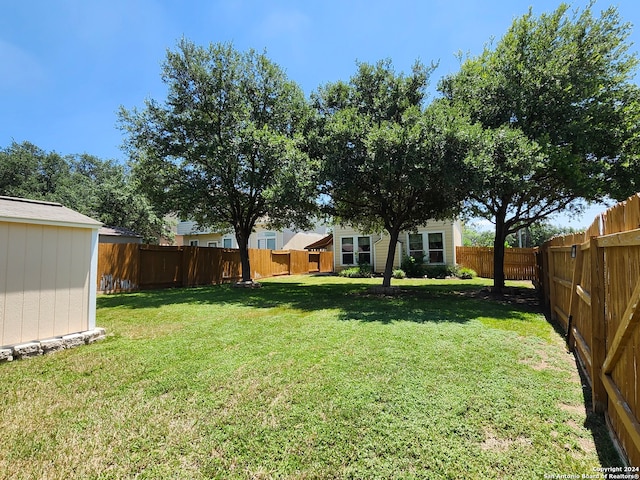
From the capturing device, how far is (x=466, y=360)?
4.09 metres

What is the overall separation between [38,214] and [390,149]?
7.44 metres

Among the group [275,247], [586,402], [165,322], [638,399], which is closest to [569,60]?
[586,402]

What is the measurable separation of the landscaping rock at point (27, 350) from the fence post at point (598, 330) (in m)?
6.73

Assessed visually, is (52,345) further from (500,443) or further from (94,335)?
(500,443)

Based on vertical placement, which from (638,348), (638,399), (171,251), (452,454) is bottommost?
(452,454)

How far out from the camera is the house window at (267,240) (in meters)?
26.2

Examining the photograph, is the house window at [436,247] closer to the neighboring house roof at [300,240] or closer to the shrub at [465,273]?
the shrub at [465,273]

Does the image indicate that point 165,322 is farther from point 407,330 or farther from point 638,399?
point 638,399

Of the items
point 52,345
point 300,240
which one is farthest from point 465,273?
point 52,345

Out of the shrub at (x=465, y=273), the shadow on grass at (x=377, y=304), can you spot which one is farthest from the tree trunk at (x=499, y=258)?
the shrub at (x=465, y=273)

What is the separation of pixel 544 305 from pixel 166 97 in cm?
1481

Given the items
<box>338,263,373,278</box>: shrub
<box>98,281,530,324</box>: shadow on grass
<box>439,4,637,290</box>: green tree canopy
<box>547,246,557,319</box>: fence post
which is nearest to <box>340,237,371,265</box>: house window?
<box>338,263,373,278</box>: shrub

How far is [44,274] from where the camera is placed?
4605mm

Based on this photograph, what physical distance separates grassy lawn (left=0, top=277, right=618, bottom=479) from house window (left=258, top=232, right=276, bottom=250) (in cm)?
2071
